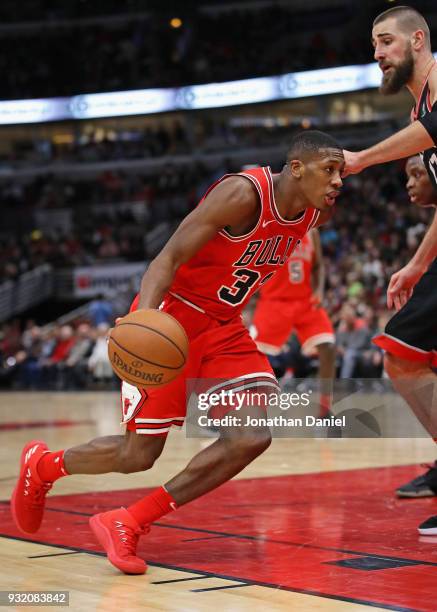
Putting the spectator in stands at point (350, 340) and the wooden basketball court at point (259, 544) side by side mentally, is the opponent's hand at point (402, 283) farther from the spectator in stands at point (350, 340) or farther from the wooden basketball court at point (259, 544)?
the spectator in stands at point (350, 340)

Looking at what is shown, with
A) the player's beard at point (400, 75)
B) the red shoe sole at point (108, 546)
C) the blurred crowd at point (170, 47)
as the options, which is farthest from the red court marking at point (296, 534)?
the blurred crowd at point (170, 47)

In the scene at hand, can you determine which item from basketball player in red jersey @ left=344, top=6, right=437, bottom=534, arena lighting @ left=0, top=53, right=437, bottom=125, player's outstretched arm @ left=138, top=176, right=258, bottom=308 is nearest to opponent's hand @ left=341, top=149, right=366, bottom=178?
basketball player in red jersey @ left=344, top=6, right=437, bottom=534

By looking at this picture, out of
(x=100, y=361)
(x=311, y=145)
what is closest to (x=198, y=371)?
(x=311, y=145)

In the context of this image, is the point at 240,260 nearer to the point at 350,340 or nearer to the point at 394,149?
the point at 394,149

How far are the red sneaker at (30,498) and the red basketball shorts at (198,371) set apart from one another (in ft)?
1.62

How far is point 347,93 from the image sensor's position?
25.9m

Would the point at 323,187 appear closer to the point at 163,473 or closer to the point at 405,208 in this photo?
the point at 163,473

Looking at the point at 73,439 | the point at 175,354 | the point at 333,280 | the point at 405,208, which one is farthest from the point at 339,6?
the point at 175,354

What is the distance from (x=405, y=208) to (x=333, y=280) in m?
4.05

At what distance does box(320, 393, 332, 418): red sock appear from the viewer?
887cm

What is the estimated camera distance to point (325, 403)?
29.5 ft

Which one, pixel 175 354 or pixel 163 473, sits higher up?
pixel 175 354

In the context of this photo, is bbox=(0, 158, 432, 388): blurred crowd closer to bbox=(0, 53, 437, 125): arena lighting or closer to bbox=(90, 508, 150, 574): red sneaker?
bbox=(0, 53, 437, 125): arena lighting

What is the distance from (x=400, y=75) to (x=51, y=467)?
7.57 feet
